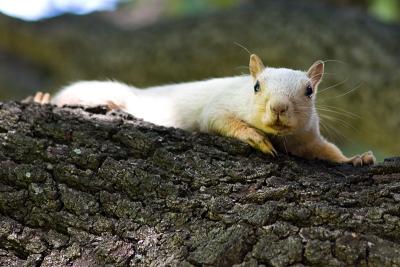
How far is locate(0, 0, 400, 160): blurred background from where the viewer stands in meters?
6.38

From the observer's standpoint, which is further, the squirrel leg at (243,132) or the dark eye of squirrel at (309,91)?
the dark eye of squirrel at (309,91)

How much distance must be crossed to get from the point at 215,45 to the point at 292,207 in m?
4.24

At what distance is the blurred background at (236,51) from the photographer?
20.9ft

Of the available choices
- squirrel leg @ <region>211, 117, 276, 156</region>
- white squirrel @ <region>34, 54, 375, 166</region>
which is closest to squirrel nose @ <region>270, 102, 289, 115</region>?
white squirrel @ <region>34, 54, 375, 166</region>

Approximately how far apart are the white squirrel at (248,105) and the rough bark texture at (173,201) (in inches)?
11.8

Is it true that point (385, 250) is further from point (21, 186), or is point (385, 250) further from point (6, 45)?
point (6, 45)

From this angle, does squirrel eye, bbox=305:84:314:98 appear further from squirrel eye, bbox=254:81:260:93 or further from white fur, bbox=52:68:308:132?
squirrel eye, bbox=254:81:260:93

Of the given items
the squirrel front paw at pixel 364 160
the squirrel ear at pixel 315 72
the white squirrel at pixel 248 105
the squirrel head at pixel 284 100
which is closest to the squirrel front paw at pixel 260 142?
the white squirrel at pixel 248 105

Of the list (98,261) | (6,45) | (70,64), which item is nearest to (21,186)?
(98,261)

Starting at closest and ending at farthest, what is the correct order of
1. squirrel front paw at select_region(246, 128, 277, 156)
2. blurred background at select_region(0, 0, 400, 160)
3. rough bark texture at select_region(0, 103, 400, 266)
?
rough bark texture at select_region(0, 103, 400, 266)
squirrel front paw at select_region(246, 128, 277, 156)
blurred background at select_region(0, 0, 400, 160)

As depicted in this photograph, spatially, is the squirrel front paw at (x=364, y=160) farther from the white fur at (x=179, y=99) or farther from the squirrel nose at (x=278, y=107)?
the white fur at (x=179, y=99)

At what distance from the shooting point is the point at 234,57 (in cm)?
704

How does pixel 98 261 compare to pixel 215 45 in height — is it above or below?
below

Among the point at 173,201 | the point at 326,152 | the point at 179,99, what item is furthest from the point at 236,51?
the point at 173,201
